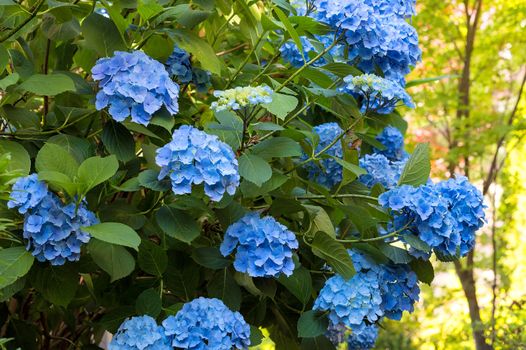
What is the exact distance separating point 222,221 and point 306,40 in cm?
60

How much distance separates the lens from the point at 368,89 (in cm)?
177

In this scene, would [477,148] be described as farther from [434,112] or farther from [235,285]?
[235,285]

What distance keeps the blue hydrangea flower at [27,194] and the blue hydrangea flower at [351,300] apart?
2.16 ft

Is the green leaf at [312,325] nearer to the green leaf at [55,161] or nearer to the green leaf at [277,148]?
the green leaf at [277,148]

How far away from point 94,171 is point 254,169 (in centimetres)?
32

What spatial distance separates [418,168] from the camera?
1874 mm

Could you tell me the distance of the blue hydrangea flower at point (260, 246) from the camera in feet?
5.32

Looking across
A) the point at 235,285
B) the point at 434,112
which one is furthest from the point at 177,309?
the point at 434,112

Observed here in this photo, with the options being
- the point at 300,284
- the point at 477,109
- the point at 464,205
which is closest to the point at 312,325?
the point at 300,284

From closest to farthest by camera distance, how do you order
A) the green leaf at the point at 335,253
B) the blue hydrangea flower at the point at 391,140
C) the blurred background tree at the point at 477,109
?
the green leaf at the point at 335,253 < the blue hydrangea flower at the point at 391,140 < the blurred background tree at the point at 477,109

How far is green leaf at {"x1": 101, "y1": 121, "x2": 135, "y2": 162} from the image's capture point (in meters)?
1.68

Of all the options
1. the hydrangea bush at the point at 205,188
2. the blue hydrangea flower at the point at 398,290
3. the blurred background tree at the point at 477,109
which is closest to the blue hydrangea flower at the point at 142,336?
the hydrangea bush at the point at 205,188

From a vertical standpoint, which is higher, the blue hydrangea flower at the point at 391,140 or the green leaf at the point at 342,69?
the green leaf at the point at 342,69

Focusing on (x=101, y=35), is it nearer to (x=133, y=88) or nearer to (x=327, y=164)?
(x=133, y=88)
